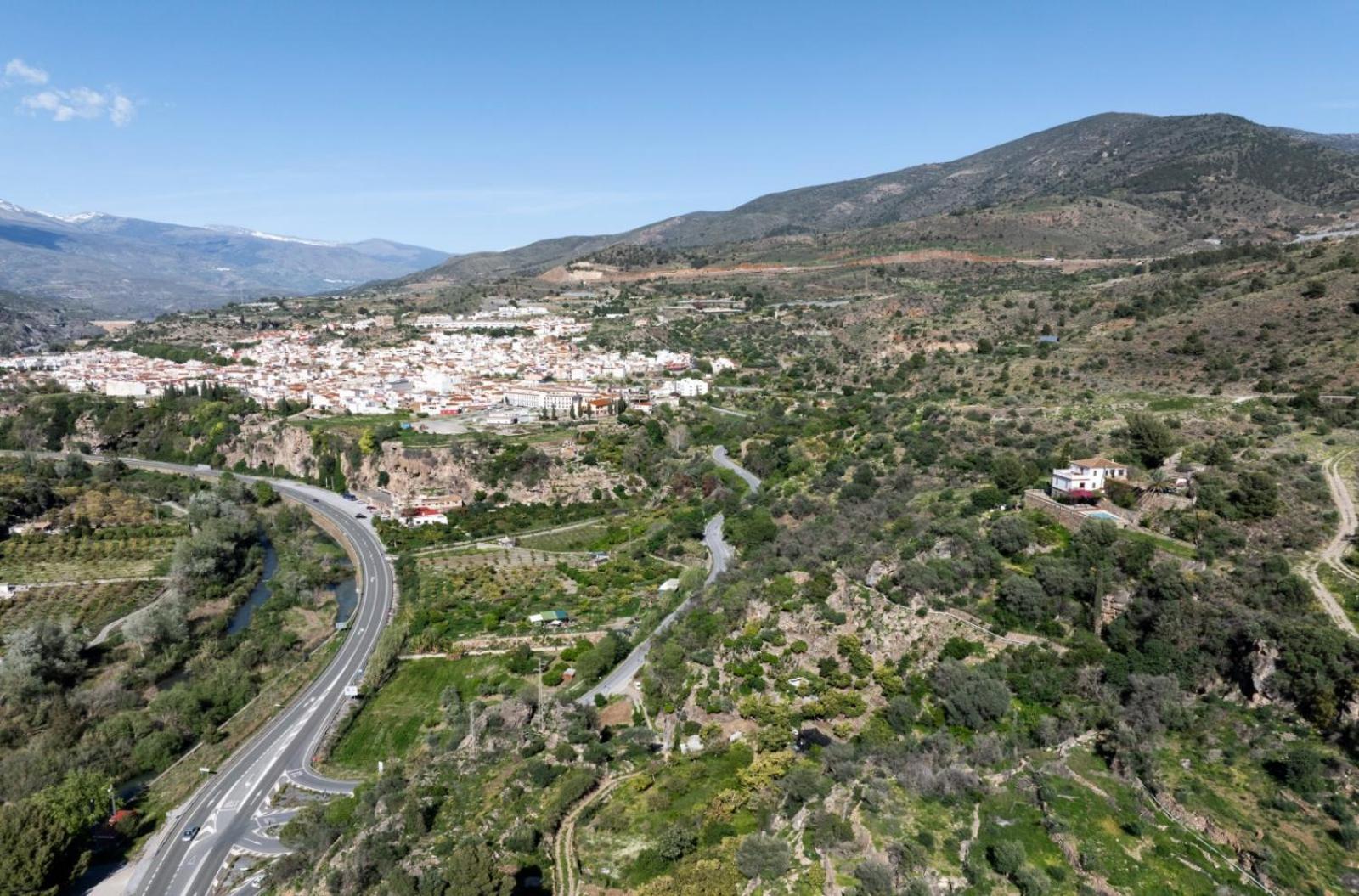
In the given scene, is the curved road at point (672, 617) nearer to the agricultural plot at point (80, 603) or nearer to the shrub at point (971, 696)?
the shrub at point (971, 696)

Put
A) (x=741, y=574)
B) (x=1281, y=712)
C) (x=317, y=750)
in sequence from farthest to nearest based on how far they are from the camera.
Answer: (x=741, y=574)
(x=317, y=750)
(x=1281, y=712)

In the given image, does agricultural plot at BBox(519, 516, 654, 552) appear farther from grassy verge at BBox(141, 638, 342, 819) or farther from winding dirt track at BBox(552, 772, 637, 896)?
winding dirt track at BBox(552, 772, 637, 896)

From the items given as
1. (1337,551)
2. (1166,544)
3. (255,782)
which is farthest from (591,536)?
(1337,551)

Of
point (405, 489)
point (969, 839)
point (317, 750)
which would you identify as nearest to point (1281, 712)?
point (969, 839)

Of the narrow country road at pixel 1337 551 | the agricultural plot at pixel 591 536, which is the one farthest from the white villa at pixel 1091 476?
the agricultural plot at pixel 591 536

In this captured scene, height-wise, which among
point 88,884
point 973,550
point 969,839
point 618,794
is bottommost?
point 88,884

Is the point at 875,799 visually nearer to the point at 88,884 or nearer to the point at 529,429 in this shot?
the point at 88,884

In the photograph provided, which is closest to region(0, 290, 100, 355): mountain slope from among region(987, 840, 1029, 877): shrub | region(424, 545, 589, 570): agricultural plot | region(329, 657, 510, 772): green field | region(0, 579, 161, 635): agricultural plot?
region(0, 579, 161, 635): agricultural plot
